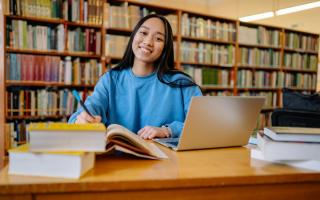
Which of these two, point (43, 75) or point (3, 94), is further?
point (43, 75)

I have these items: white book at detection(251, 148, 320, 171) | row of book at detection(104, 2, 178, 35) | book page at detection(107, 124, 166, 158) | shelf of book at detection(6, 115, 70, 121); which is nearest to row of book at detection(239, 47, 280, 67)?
row of book at detection(104, 2, 178, 35)

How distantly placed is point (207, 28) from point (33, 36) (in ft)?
7.12

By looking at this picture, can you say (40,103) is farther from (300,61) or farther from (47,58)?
(300,61)

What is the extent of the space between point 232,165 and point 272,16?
5.83 meters

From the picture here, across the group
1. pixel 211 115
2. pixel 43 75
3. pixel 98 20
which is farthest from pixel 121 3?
pixel 211 115

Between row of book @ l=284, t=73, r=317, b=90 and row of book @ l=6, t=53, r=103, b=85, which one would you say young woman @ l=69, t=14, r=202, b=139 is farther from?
row of book @ l=284, t=73, r=317, b=90

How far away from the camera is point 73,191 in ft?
1.96

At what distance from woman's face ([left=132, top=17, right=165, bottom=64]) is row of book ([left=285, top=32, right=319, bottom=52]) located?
3974 millimetres

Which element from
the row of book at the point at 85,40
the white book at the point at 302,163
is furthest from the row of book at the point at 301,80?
the white book at the point at 302,163

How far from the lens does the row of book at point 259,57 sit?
4426mm

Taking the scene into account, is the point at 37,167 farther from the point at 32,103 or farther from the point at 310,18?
the point at 310,18

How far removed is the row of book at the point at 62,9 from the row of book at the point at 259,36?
2.14 metres

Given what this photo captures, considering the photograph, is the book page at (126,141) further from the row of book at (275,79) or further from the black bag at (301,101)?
the row of book at (275,79)

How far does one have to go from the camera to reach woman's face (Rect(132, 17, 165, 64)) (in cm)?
146
